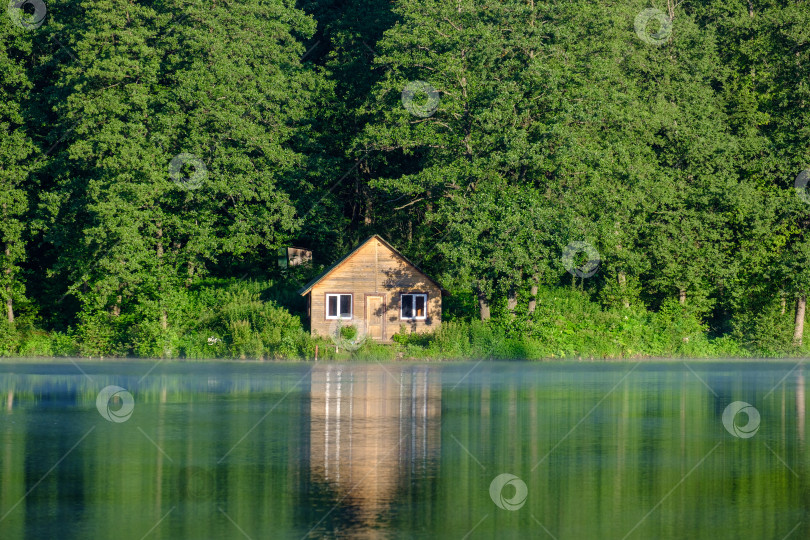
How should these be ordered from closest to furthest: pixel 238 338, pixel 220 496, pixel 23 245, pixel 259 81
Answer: pixel 220 496, pixel 238 338, pixel 23 245, pixel 259 81

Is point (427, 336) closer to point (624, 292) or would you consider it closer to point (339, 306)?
point (339, 306)

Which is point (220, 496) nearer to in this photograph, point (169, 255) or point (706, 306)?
point (169, 255)

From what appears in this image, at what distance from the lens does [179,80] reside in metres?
56.2

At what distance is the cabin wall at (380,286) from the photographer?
5366cm

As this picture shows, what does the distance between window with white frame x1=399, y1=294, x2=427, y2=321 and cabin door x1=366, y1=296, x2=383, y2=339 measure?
112 centimetres

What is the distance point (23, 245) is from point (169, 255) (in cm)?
749

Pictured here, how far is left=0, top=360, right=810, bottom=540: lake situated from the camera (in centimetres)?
1574

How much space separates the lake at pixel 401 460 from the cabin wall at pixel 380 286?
1656 cm

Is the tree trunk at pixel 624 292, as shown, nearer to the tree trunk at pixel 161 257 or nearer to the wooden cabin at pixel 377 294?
the wooden cabin at pixel 377 294

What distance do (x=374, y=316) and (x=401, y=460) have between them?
109 feet

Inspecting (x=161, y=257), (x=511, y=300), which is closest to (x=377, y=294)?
(x=511, y=300)

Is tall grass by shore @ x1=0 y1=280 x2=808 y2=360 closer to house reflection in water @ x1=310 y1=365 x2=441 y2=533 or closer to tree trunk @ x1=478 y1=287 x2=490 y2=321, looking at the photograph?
tree trunk @ x1=478 y1=287 x2=490 y2=321

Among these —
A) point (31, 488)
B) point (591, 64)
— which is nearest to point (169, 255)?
point (591, 64)

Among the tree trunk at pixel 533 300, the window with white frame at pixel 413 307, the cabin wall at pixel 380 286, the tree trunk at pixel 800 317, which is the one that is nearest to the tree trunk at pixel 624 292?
the tree trunk at pixel 533 300
